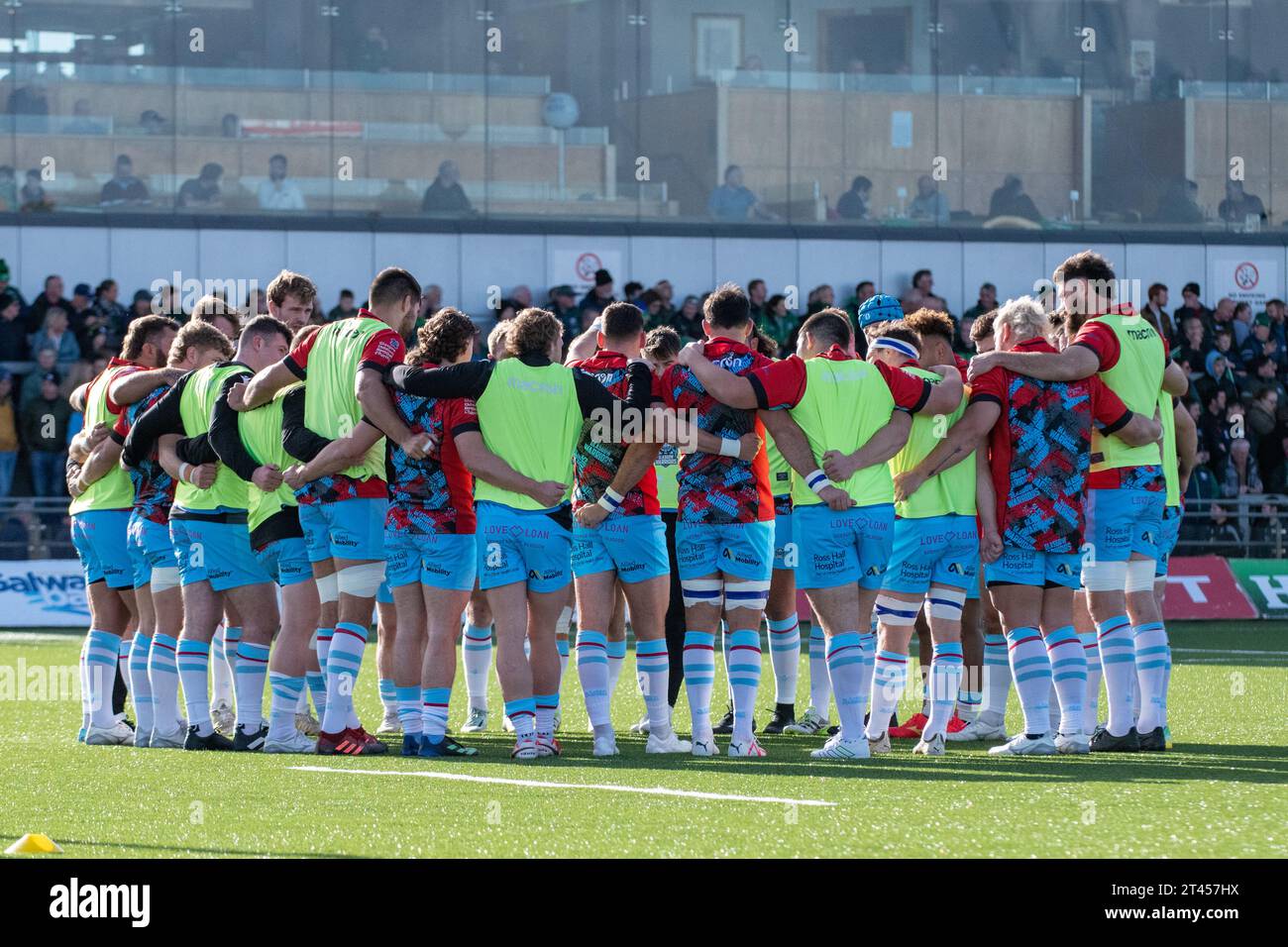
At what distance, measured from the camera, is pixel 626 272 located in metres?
26.5

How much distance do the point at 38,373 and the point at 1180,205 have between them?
15.6 m

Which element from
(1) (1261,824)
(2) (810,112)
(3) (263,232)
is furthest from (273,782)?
(2) (810,112)

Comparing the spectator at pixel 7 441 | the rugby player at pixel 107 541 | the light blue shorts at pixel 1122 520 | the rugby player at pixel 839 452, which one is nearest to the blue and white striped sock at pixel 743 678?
the rugby player at pixel 839 452

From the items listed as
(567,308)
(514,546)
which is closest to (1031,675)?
(514,546)

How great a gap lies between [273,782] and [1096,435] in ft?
14.0

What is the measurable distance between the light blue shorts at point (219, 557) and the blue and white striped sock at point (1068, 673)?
3.85 meters

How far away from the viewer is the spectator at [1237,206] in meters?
28.6

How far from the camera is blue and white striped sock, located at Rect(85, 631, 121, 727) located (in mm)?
10938

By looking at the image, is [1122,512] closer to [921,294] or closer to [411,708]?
[411,708]

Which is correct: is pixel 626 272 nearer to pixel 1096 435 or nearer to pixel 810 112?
pixel 810 112

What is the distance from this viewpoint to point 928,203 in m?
27.8

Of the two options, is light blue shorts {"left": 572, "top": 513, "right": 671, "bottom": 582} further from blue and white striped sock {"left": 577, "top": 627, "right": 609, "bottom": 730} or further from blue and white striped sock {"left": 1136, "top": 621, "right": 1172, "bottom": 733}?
blue and white striped sock {"left": 1136, "top": 621, "right": 1172, "bottom": 733}

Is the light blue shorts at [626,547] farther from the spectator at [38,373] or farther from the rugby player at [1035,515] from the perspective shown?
the spectator at [38,373]

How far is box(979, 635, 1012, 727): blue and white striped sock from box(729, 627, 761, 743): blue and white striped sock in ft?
5.12
